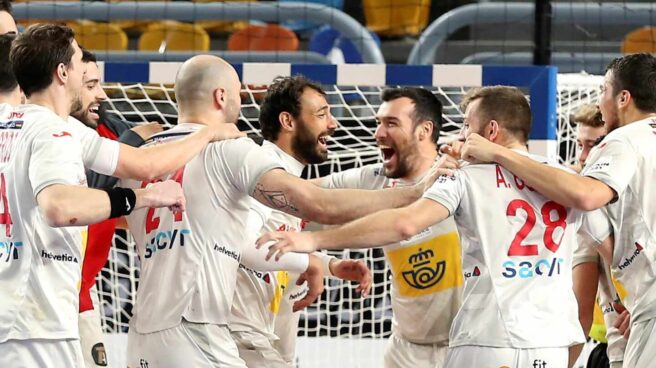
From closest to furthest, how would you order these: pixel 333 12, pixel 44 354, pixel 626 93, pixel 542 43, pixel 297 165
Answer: pixel 44 354 < pixel 626 93 < pixel 297 165 < pixel 542 43 < pixel 333 12

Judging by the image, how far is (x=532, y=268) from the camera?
15.4 ft

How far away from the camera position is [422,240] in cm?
604

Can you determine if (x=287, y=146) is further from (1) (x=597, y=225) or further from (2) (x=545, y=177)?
(2) (x=545, y=177)

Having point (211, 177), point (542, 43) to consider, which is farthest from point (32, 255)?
point (542, 43)

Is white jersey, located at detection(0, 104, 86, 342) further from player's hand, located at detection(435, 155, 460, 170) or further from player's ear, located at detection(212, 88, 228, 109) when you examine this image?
player's hand, located at detection(435, 155, 460, 170)

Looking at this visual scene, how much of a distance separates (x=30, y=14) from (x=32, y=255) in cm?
711

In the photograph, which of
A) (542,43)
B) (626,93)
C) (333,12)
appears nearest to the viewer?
(626,93)

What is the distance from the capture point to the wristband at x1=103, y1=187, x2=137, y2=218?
4324mm

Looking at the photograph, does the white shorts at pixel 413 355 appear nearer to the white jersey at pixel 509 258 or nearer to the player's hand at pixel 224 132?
the white jersey at pixel 509 258

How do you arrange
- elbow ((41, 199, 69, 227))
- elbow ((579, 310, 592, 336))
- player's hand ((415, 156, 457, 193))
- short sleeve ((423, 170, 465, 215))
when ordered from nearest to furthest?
1. elbow ((41, 199, 69, 227))
2. short sleeve ((423, 170, 465, 215))
3. player's hand ((415, 156, 457, 193))
4. elbow ((579, 310, 592, 336))

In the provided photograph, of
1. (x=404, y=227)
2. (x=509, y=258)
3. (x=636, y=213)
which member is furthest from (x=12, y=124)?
(x=636, y=213)

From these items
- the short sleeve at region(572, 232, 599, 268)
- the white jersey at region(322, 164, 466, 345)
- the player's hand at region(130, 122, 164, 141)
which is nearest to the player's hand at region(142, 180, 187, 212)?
the player's hand at region(130, 122, 164, 141)

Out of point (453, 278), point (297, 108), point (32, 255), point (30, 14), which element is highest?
point (30, 14)

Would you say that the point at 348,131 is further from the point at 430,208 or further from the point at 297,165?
the point at 430,208
